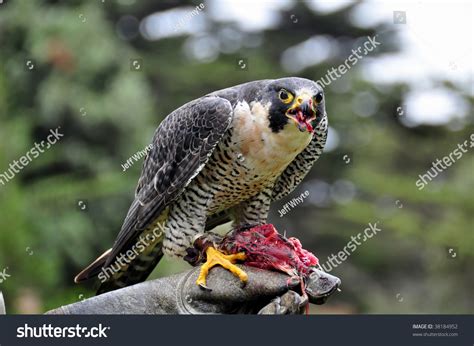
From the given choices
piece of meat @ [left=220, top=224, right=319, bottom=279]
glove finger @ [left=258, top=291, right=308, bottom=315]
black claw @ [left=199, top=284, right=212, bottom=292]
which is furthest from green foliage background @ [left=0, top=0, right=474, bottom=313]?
glove finger @ [left=258, top=291, right=308, bottom=315]

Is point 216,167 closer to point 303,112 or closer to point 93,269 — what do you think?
point 303,112

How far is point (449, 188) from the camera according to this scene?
13703mm

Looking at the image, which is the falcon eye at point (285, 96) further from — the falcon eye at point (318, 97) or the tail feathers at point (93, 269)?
the tail feathers at point (93, 269)

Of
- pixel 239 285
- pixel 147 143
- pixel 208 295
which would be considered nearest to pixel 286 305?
pixel 239 285

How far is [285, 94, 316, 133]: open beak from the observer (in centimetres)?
397

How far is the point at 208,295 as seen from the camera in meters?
4.01

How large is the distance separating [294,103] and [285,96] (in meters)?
0.07

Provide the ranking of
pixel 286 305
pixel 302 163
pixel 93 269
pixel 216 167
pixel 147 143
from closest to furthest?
pixel 286 305
pixel 216 167
pixel 93 269
pixel 302 163
pixel 147 143

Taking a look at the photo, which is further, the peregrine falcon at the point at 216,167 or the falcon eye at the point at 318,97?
the peregrine falcon at the point at 216,167

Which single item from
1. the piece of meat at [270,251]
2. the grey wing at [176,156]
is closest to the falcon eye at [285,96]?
the grey wing at [176,156]

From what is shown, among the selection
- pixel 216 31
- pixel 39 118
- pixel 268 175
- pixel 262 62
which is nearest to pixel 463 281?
pixel 262 62

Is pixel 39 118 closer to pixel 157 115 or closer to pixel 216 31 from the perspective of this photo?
pixel 157 115

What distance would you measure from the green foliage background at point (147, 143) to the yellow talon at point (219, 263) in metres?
2.71

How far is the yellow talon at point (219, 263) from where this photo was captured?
4008 mm
